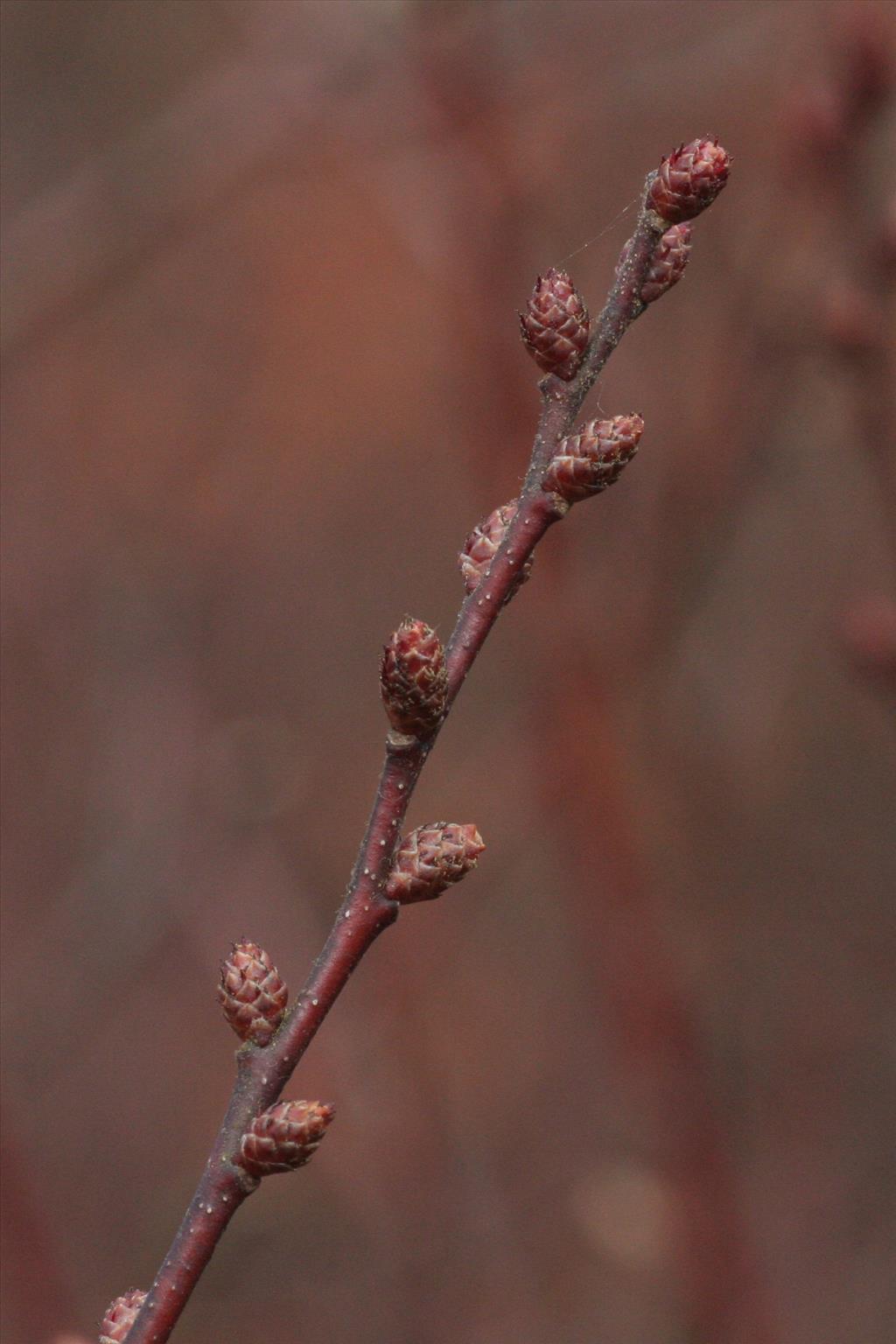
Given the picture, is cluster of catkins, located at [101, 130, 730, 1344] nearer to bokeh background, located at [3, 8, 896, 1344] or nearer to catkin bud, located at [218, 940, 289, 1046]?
catkin bud, located at [218, 940, 289, 1046]

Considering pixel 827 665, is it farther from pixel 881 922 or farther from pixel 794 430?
pixel 794 430

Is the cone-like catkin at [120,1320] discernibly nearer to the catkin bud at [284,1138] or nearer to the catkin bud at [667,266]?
the catkin bud at [284,1138]

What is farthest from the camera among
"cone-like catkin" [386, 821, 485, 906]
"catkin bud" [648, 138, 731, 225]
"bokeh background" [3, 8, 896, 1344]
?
"bokeh background" [3, 8, 896, 1344]

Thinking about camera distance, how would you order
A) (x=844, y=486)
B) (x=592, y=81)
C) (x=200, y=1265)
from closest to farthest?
(x=200, y=1265) < (x=592, y=81) < (x=844, y=486)

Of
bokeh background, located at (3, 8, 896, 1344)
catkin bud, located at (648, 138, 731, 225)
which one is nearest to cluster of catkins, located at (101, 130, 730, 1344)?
catkin bud, located at (648, 138, 731, 225)

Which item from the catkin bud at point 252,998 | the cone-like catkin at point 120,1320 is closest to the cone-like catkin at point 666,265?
the catkin bud at point 252,998


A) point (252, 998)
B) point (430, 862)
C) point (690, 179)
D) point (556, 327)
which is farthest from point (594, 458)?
Result: point (252, 998)

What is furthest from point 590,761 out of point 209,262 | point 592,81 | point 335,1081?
point 209,262
